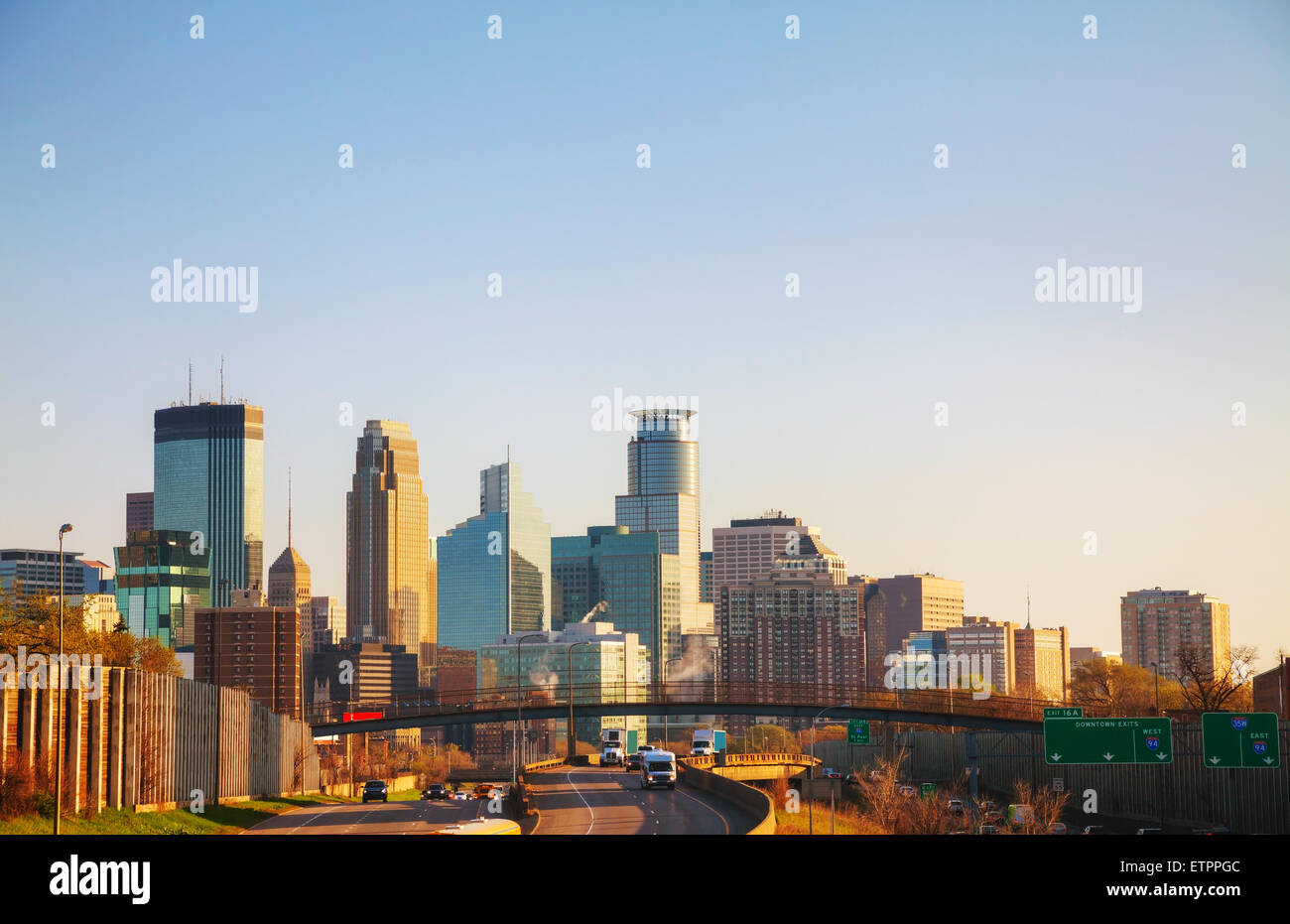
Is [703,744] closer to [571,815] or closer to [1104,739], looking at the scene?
[571,815]

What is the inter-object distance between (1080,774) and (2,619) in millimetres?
63816

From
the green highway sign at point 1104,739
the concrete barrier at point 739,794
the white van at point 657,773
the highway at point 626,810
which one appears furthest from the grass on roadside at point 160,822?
the green highway sign at point 1104,739

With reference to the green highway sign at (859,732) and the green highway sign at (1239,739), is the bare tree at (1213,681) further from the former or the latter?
the green highway sign at (1239,739)

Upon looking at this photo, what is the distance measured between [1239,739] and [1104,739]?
6014 mm

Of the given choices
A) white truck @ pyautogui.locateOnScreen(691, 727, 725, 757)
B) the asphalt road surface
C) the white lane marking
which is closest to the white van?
the white lane marking

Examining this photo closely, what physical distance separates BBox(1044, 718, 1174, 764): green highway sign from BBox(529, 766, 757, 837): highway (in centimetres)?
1407

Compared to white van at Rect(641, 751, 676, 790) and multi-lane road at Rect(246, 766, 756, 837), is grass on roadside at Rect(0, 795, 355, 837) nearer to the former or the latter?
multi-lane road at Rect(246, 766, 756, 837)

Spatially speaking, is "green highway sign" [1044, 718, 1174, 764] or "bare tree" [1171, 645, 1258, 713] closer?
"green highway sign" [1044, 718, 1174, 764]

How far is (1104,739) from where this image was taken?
64938mm

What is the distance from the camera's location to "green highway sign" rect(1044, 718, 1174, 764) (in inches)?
2509
